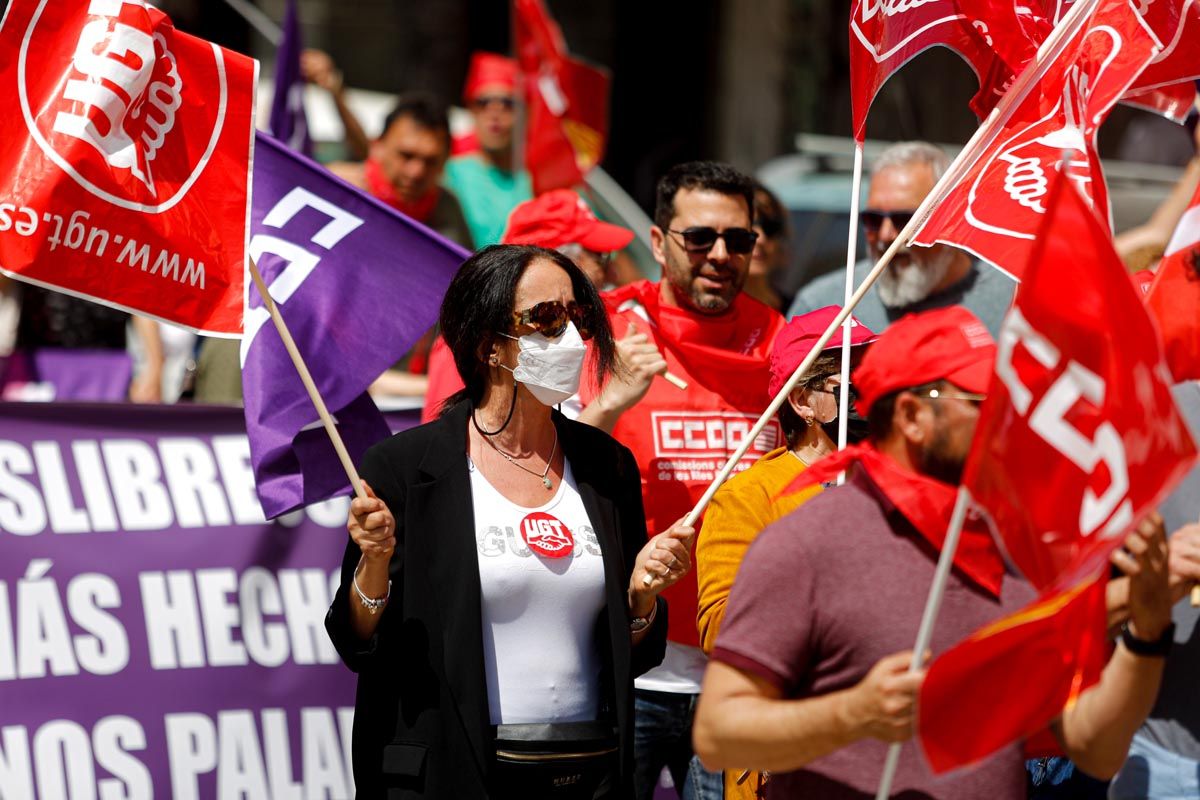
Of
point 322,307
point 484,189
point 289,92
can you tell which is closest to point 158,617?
point 322,307

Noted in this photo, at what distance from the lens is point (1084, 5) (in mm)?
3998

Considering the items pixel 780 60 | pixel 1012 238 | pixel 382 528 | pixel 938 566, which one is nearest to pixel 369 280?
pixel 382 528

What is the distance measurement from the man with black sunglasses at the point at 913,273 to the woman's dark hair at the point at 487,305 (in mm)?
2100

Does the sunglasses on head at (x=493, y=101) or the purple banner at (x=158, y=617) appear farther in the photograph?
the sunglasses on head at (x=493, y=101)

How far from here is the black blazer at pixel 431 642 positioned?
3.75m

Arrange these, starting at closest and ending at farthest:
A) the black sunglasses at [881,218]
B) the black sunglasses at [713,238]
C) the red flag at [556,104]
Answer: the black sunglasses at [713,238] → the black sunglasses at [881,218] → the red flag at [556,104]

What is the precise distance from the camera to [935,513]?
300 centimetres

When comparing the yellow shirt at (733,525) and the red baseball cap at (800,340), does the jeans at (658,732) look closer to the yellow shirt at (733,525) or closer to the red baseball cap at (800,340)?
the yellow shirt at (733,525)

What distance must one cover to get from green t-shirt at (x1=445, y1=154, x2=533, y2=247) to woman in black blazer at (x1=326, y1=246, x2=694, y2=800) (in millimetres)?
4548

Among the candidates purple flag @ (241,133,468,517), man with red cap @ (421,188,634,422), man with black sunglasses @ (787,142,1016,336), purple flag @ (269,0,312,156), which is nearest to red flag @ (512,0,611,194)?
purple flag @ (269,0,312,156)

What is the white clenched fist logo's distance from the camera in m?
4.01

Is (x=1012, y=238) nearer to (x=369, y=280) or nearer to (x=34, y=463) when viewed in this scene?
(x=369, y=280)

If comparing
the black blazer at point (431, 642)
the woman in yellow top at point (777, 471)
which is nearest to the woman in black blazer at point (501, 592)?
the black blazer at point (431, 642)

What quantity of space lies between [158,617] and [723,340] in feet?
6.43
